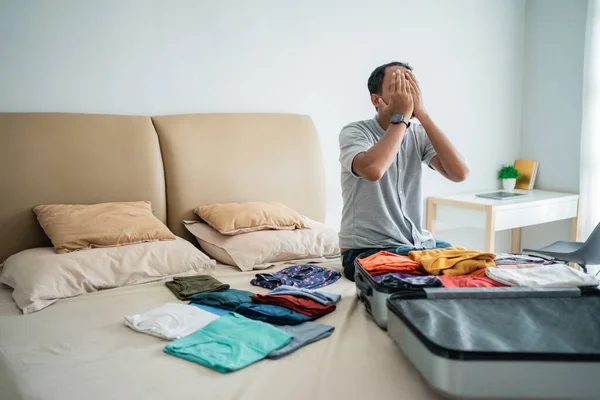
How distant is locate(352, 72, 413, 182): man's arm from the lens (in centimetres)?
220

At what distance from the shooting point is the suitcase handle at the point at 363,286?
1.79m

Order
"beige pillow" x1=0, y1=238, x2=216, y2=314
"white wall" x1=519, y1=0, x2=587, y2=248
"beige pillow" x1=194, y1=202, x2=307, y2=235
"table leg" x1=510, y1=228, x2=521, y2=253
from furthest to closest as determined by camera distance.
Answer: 1. "table leg" x1=510, y1=228, x2=521, y2=253
2. "white wall" x1=519, y1=0, x2=587, y2=248
3. "beige pillow" x1=194, y1=202, x2=307, y2=235
4. "beige pillow" x1=0, y1=238, x2=216, y2=314

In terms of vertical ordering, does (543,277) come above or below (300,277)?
above

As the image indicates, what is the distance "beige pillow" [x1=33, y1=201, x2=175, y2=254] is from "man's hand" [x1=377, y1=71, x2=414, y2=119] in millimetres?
1095

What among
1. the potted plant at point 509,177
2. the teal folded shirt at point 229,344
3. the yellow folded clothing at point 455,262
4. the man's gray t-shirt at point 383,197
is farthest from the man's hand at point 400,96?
the potted plant at point 509,177

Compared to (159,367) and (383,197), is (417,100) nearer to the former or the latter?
(383,197)

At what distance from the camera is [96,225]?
233 cm

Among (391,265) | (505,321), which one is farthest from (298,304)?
(505,321)

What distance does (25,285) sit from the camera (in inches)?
80.5

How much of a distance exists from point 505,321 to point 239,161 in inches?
71.4

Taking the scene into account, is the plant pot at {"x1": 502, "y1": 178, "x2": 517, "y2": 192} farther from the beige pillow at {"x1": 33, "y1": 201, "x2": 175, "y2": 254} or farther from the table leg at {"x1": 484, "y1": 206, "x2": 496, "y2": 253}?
the beige pillow at {"x1": 33, "y1": 201, "x2": 175, "y2": 254}

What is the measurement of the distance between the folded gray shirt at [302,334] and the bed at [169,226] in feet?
0.06

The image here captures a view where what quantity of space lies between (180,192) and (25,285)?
0.93 m

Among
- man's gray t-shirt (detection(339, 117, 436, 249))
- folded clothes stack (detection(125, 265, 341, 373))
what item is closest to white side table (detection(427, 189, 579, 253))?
man's gray t-shirt (detection(339, 117, 436, 249))
